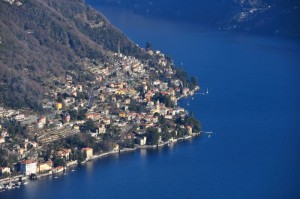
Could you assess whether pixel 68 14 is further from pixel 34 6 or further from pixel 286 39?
pixel 286 39

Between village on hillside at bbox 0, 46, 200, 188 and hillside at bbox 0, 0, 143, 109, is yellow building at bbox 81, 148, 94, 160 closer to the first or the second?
village on hillside at bbox 0, 46, 200, 188

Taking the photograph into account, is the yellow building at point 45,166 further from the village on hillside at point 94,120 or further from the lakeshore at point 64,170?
the lakeshore at point 64,170

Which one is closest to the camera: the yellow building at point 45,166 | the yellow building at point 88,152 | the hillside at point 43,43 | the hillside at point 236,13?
the yellow building at point 45,166

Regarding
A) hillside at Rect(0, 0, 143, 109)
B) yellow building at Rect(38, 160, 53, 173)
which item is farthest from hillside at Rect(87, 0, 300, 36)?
yellow building at Rect(38, 160, 53, 173)

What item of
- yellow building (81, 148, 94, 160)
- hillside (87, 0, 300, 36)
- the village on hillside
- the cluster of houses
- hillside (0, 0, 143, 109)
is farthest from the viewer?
hillside (87, 0, 300, 36)

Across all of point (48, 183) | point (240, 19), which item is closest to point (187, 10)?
point (240, 19)

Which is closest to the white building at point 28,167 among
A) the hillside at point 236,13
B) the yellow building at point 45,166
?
the yellow building at point 45,166
